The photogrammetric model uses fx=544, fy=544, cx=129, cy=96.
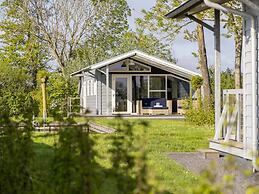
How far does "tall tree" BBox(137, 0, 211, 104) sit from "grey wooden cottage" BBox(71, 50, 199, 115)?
3.42m

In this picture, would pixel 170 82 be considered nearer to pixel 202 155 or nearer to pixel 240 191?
pixel 202 155

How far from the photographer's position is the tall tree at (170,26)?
22984 millimetres

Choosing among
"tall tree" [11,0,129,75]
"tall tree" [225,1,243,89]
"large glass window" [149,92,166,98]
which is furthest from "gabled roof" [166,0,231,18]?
"tall tree" [11,0,129,75]

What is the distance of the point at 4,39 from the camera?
139 feet

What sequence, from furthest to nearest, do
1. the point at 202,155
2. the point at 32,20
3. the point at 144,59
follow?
the point at 32,20 → the point at 144,59 → the point at 202,155

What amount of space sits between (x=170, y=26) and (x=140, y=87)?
5458 millimetres

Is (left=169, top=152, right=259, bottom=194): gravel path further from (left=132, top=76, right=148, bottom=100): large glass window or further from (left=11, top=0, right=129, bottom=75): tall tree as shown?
(left=11, top=0, right=129, bottom=75): tall tree

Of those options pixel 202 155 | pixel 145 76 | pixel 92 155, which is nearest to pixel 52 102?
pixel 145 76

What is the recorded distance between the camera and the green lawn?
277 inches

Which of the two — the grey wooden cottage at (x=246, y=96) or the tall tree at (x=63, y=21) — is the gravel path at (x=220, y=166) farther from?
the tall tree at (x=63, y=21)

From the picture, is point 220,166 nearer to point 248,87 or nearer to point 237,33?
point 248,87

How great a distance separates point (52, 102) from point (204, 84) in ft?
31.7

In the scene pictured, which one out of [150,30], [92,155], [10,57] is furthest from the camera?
[10,57]

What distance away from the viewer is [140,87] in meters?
28.5
